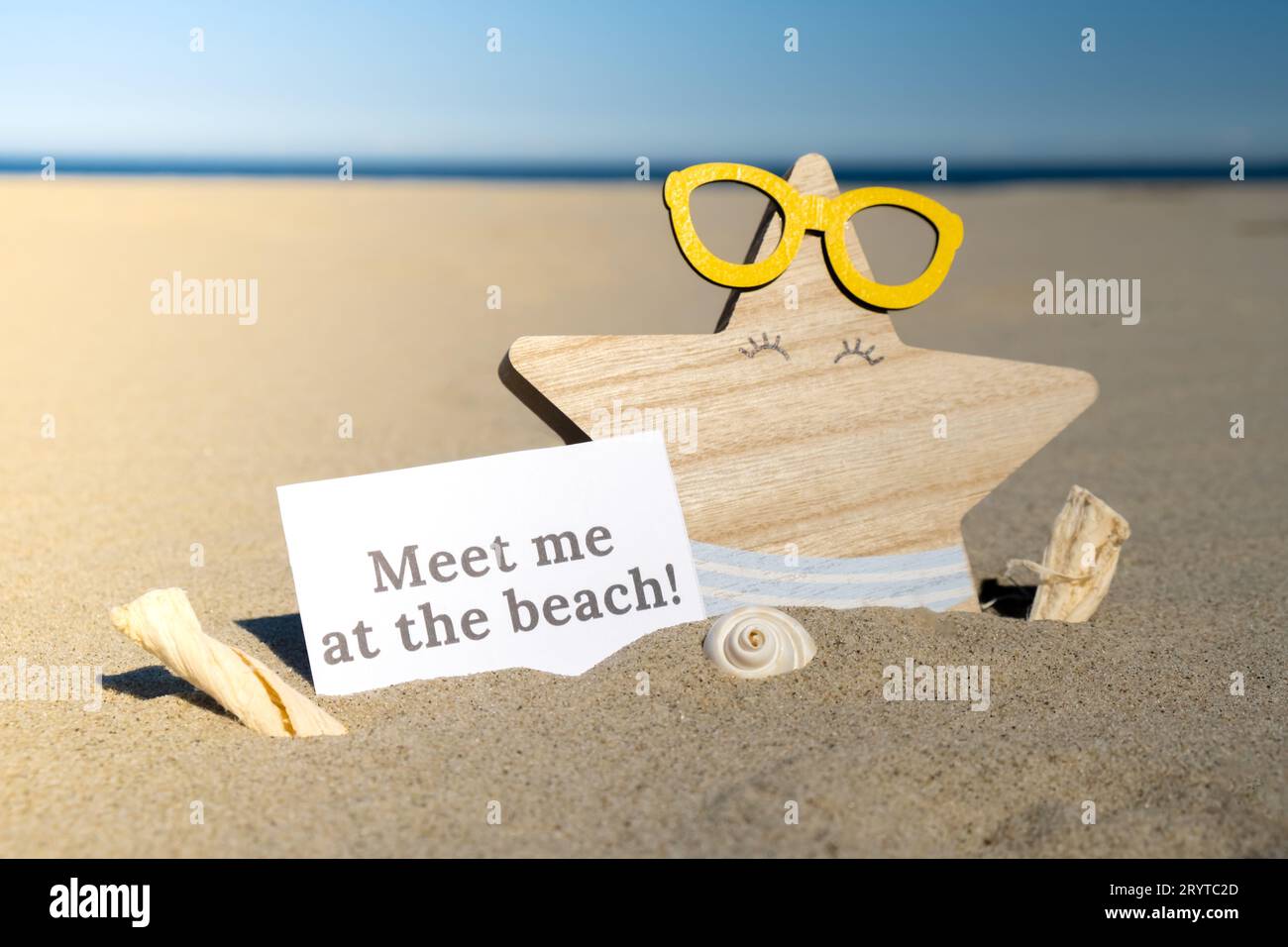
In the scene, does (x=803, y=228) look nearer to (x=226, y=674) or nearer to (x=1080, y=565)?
(x=1080, y=565)

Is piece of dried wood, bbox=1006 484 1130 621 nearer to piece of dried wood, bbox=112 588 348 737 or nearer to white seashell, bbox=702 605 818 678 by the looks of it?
white seashell, bbox=702 605 818 678

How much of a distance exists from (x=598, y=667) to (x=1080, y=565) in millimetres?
1404

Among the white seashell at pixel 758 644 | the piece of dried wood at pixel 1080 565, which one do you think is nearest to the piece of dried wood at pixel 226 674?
the white seashell at pixel 758 644

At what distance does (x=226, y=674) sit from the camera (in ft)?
8.66

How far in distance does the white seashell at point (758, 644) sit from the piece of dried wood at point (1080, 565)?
85cm

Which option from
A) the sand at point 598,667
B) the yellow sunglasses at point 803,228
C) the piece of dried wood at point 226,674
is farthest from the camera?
the yellow sunglasses at point 803,228

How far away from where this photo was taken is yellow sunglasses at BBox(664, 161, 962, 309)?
3340mm

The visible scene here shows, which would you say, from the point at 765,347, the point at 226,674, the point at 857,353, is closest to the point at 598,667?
the point at 226,674

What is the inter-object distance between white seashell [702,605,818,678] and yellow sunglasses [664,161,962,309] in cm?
97

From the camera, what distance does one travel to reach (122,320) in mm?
10039

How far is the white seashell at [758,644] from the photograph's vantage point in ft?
9.23

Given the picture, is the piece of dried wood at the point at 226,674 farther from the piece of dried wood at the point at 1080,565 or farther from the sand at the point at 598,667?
the piece of dried wood at the point at 1080,565

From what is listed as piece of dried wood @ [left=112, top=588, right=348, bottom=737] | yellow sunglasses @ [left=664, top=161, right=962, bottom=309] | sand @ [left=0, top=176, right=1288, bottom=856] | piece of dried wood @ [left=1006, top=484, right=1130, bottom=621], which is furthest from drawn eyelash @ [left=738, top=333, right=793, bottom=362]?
piece of dried wood @ [left=112, top=588, right=348, bottom=737]

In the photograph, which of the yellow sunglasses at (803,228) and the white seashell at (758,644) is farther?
the yellow sunglasses at (803,228)
